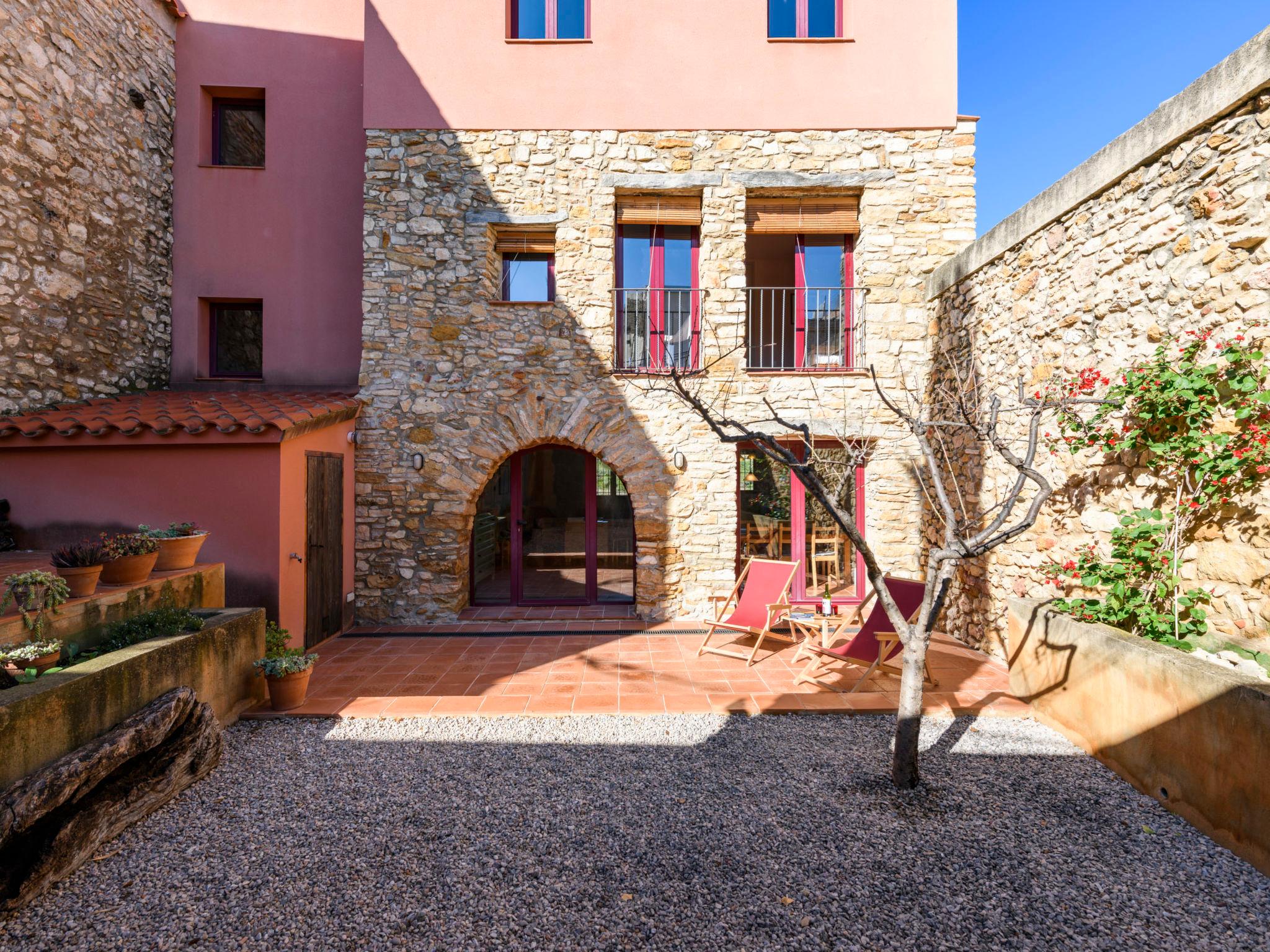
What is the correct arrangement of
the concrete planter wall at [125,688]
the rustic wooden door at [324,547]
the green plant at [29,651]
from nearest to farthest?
1. the concrete planter wall at [125,688]
2. the green plant at [29,651]
3. the rustic wooden door at [324,547]

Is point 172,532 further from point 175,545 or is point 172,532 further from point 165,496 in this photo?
point 165,496

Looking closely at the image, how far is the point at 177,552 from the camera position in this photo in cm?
414

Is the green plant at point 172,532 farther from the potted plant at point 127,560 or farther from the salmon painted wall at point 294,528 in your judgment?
the salmon painted wall at point 294,528

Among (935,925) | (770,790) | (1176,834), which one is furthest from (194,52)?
(1176,834)

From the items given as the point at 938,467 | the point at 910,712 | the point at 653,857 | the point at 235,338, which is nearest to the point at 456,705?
→ the point at 653,857

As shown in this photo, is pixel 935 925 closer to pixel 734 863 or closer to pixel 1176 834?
pixel 734 863

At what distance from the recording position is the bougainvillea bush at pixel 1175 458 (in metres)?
3.05

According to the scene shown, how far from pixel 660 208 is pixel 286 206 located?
456 cm

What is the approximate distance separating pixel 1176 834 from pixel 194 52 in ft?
37.8

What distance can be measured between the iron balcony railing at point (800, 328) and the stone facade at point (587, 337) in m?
0.28

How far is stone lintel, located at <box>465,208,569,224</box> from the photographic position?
21.2 ft

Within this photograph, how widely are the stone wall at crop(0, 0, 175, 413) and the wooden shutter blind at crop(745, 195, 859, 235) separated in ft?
22.9

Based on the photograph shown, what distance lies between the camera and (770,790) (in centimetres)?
313

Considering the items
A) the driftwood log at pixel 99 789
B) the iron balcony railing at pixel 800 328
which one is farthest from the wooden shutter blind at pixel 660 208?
the driftwood log at pixel 99 789
